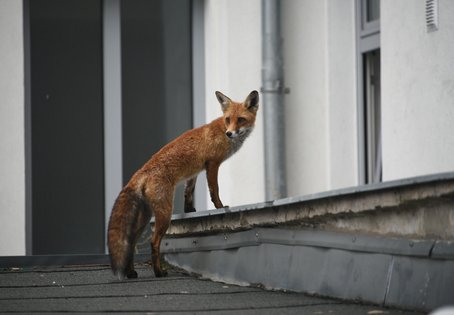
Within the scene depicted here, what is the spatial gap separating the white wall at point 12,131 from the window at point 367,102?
3.63 meters

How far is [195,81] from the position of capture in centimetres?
1180

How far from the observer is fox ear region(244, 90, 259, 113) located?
26.7 feet

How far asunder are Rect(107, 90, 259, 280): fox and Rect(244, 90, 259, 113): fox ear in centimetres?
11

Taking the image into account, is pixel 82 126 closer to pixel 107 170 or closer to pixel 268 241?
pixel 107 170

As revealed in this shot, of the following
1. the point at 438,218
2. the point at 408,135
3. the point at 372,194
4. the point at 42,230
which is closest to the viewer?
the point at 438,218

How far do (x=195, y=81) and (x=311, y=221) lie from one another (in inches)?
235

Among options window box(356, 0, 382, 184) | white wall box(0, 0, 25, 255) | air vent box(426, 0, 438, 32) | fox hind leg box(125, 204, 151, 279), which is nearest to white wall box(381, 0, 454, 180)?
air vent box(426, 0, 438, 32)

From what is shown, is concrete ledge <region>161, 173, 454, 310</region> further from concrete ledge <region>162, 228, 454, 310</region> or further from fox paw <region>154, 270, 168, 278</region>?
fox paw <region>154, 270, 168, 278</region>

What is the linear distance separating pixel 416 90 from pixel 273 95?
2.34 m

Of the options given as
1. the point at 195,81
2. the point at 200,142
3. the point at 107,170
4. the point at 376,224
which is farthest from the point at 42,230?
the point at 376,224

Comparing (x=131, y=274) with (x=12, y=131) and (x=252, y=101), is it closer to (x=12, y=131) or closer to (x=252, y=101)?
(x=252, y=101)

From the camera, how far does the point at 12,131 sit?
10578 mm

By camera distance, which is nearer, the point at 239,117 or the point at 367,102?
the point at 239,117

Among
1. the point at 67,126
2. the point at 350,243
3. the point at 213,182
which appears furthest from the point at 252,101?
the point at 67,126
